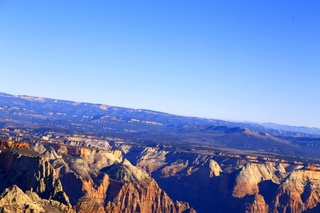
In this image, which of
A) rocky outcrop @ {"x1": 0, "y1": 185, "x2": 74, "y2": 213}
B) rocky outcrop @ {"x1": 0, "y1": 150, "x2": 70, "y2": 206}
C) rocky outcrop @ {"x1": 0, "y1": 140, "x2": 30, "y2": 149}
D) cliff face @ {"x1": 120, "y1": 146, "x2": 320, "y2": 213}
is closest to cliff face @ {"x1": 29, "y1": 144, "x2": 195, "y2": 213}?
rocky outcrop @ {"x1": 0, "y1": 140, "x2": 30, "y2": 149}

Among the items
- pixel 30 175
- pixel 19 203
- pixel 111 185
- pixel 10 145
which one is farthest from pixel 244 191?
pixel 19 203

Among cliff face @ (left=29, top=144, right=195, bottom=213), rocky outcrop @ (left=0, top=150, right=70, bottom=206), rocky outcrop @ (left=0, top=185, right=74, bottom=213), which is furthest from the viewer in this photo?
cliff face @ (left=29, top=144, right=195, bottom=213)

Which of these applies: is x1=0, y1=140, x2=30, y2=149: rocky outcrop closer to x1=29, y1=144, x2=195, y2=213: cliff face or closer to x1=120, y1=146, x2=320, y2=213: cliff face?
x1=29, y1=144, x2=195, y2=213: cliff face

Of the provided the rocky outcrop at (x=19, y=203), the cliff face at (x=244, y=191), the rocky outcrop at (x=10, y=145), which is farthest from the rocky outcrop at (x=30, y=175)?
the cliff face at (x=244, y=191)

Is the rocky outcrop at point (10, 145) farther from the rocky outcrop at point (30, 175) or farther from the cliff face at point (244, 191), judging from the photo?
the cliff face at point (244, 191)

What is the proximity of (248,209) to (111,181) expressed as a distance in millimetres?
41295

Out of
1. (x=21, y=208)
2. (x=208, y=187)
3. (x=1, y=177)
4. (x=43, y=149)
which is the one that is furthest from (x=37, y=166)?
(x=208, y=187)

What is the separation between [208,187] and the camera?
18875 centimetres

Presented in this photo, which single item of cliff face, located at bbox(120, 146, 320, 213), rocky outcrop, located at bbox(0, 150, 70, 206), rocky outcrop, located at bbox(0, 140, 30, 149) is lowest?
cliff face, located at bbox(120, 146, 320, 213)

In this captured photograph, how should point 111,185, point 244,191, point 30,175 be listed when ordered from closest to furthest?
point 30,175 < point 111,185 < point 244,191

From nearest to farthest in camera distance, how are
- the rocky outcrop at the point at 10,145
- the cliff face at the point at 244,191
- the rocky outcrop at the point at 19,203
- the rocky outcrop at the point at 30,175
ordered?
the rocky outcrop at the point at 19,203 < the rocky outcrop at the point at 30,175 < the rocky outcrop at the point at 10,145 < the cliff face at the point at 244,191

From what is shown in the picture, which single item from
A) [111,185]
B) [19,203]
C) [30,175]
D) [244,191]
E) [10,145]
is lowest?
[244,191]

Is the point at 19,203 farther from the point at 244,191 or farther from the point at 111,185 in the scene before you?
the point at 244,191

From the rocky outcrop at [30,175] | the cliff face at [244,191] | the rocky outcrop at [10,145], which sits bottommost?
the cliff face at [244,191]
